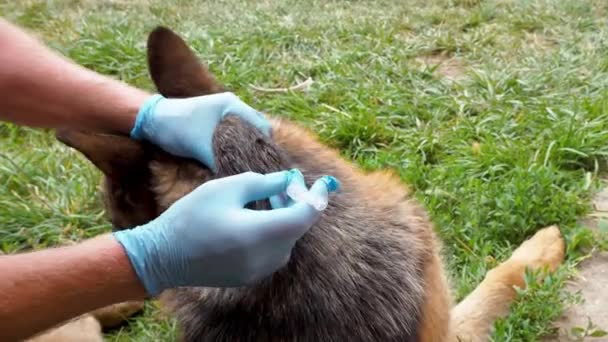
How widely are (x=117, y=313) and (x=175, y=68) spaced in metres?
1.34

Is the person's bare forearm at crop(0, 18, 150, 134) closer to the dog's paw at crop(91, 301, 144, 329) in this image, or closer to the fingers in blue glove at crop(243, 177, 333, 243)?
the dog's paw at crop(91, 301, 144, 329)

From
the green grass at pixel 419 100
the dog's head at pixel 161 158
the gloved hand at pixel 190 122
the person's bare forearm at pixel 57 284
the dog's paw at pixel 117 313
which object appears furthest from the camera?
the green grass at pixel 419 100

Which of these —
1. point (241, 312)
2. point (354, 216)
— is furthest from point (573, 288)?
point (241, 312)

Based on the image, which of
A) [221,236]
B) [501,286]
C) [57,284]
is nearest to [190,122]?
[221,236]

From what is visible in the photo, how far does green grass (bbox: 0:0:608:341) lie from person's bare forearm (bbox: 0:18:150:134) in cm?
94

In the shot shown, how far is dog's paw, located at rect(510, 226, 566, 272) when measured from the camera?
3586 millimetres

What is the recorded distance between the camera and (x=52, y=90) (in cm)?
330

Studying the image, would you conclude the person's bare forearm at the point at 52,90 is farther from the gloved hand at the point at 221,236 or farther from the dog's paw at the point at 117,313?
the gloved hand at the point at 221,236

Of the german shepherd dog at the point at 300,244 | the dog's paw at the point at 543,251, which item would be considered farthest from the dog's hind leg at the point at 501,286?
the german shepherd dog at the point at 300,244

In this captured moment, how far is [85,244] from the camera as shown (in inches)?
91.4

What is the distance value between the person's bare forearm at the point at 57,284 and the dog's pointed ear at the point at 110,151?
27 cm

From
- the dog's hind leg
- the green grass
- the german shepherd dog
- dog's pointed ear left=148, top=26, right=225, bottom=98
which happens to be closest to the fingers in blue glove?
the german shepherd dog

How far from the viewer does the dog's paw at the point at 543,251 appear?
3.59 metres

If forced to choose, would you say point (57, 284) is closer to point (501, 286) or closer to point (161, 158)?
point (161, 158)
